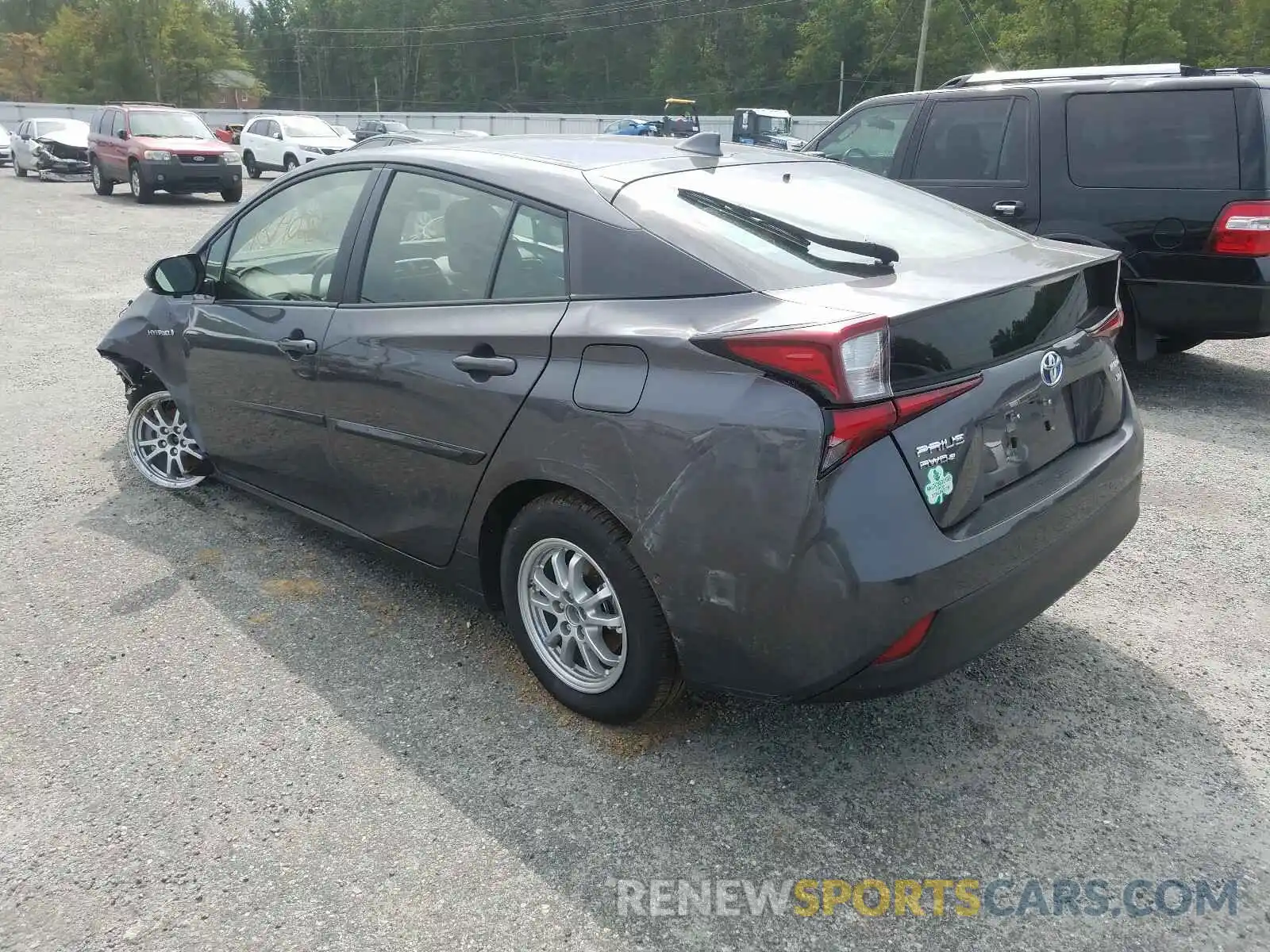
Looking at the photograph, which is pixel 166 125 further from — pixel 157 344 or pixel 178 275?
pixel 178 275

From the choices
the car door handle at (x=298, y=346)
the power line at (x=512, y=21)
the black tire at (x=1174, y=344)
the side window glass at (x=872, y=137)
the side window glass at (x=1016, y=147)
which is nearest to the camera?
the car door handle at (x=298, y=346)

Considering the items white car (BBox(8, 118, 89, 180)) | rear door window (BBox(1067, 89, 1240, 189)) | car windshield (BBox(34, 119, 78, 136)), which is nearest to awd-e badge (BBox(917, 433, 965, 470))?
rear door window (BBox(1067, 89, 1240, 189))

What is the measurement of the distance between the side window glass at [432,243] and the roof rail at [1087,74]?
4898mm

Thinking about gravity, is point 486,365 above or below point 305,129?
below

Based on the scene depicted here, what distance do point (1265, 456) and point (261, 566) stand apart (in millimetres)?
4972

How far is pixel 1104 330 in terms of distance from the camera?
2.99 metres

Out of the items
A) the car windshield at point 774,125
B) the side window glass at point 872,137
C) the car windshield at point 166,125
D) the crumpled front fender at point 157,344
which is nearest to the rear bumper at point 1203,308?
the side window glass at point 872,137

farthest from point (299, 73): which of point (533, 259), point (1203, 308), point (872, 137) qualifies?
point (533, 259)

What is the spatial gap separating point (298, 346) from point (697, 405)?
1.80 m

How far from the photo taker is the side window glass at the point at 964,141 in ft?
21.8

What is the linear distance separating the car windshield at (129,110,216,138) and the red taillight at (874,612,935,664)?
21.7 meters

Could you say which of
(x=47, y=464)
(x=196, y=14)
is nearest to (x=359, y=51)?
(x=196, y=14)

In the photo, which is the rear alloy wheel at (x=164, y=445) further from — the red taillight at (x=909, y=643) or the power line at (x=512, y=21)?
the power line at (x=512, y=21)

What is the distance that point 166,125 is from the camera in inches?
806
